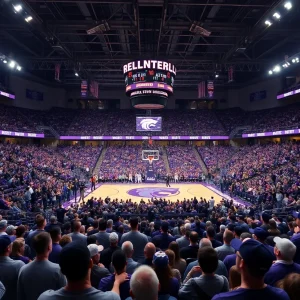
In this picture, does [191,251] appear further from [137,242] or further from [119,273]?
[119,273]

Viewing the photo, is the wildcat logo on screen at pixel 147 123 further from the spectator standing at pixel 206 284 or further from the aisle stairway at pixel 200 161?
the spectator standing at pixel 206 284

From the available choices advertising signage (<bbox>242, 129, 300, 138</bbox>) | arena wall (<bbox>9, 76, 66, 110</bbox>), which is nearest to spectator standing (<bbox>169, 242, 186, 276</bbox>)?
advertising signage (<bbox>242, 129, 300, 138</bbox>)

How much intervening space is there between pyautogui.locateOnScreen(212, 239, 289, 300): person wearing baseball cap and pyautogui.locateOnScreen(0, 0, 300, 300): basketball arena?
1cm

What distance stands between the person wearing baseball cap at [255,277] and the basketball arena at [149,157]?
10 mm

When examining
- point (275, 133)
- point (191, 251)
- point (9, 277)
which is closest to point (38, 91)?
point (275, 133)

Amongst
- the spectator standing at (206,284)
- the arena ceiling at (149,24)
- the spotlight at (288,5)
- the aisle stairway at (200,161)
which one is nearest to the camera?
the spectator standing at (206,284)

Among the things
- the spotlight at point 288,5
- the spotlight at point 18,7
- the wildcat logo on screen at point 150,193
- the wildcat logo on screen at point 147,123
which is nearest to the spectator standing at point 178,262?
the spotlight at point 288,5

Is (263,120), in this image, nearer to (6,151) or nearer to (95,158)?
(95,158)

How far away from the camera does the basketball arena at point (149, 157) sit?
3.02m

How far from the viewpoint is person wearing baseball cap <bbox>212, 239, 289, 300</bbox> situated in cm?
201

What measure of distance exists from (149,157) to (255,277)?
3311cm

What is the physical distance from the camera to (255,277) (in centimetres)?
209

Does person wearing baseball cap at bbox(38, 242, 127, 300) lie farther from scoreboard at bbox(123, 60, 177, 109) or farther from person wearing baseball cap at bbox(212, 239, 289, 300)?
scoreboard at bbox(123, 60, 177, 109)

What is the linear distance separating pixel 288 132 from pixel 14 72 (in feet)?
129
